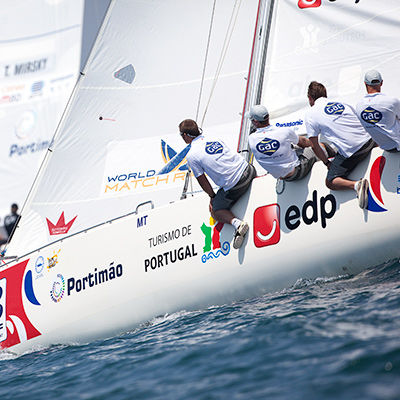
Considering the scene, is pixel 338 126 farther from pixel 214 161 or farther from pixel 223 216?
pixel 223 216

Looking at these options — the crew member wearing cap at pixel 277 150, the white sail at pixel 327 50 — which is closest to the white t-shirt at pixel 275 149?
the crew member wearing cap at pixel 277 150

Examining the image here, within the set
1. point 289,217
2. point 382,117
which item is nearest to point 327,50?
point 382,117

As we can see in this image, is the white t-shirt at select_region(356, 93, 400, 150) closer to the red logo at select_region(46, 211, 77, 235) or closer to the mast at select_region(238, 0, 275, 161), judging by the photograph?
the mast at select_region(238, 0, 275, 161)

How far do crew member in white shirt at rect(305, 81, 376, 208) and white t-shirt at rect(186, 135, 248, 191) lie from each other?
2.30 feet

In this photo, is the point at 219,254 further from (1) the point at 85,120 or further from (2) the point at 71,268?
(1) the point at 85,120

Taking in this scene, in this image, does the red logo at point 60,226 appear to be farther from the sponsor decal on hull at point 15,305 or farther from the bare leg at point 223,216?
the bare leg at point 223,216

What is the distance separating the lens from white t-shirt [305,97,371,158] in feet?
16.5

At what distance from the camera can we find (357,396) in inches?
118

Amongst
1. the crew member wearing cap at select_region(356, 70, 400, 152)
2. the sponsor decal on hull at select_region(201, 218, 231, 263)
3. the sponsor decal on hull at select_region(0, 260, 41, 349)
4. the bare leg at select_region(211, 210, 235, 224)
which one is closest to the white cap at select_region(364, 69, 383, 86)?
the crew member wearing cap at select_region(356, 70, 400, 152)

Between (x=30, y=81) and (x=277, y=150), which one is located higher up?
(x=30, y=81)

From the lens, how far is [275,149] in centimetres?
520

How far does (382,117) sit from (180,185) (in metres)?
2.77

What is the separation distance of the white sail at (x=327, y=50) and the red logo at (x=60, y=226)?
2.57 m

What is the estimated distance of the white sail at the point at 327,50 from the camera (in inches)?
237
